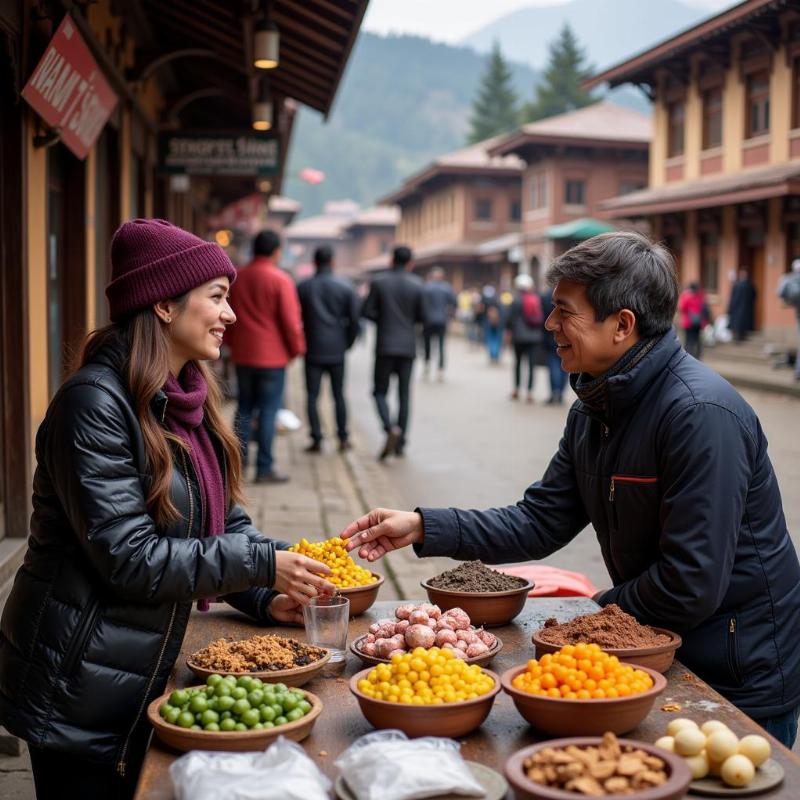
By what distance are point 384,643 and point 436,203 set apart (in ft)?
204

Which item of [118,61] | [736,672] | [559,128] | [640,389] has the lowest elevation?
[736,672]

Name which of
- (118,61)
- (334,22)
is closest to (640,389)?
(334,22)

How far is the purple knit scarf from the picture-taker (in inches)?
120

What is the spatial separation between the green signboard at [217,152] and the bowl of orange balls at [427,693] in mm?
9725

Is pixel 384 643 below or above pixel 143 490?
below

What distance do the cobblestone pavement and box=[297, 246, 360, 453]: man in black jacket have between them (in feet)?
2.83

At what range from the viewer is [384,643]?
2900 millimetres

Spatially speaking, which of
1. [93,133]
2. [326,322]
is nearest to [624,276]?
[93,133]

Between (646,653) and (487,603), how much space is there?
2.08 feet

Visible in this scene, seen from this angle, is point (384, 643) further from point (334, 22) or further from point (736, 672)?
point (334, 22)

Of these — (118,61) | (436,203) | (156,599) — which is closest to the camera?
(156,599)

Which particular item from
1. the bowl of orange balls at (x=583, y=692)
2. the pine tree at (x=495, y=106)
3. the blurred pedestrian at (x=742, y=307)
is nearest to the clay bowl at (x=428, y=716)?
the bowl of orange balls at (x=583, y=692)

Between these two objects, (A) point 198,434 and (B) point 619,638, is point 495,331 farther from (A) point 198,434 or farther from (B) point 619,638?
(B) point 619,638

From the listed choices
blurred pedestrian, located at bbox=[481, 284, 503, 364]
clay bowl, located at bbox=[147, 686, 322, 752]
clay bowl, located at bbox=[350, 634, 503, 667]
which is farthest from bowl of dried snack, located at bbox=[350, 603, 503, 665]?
blurred pedestrian, located at bbox=[481, 284, 503, 364]
